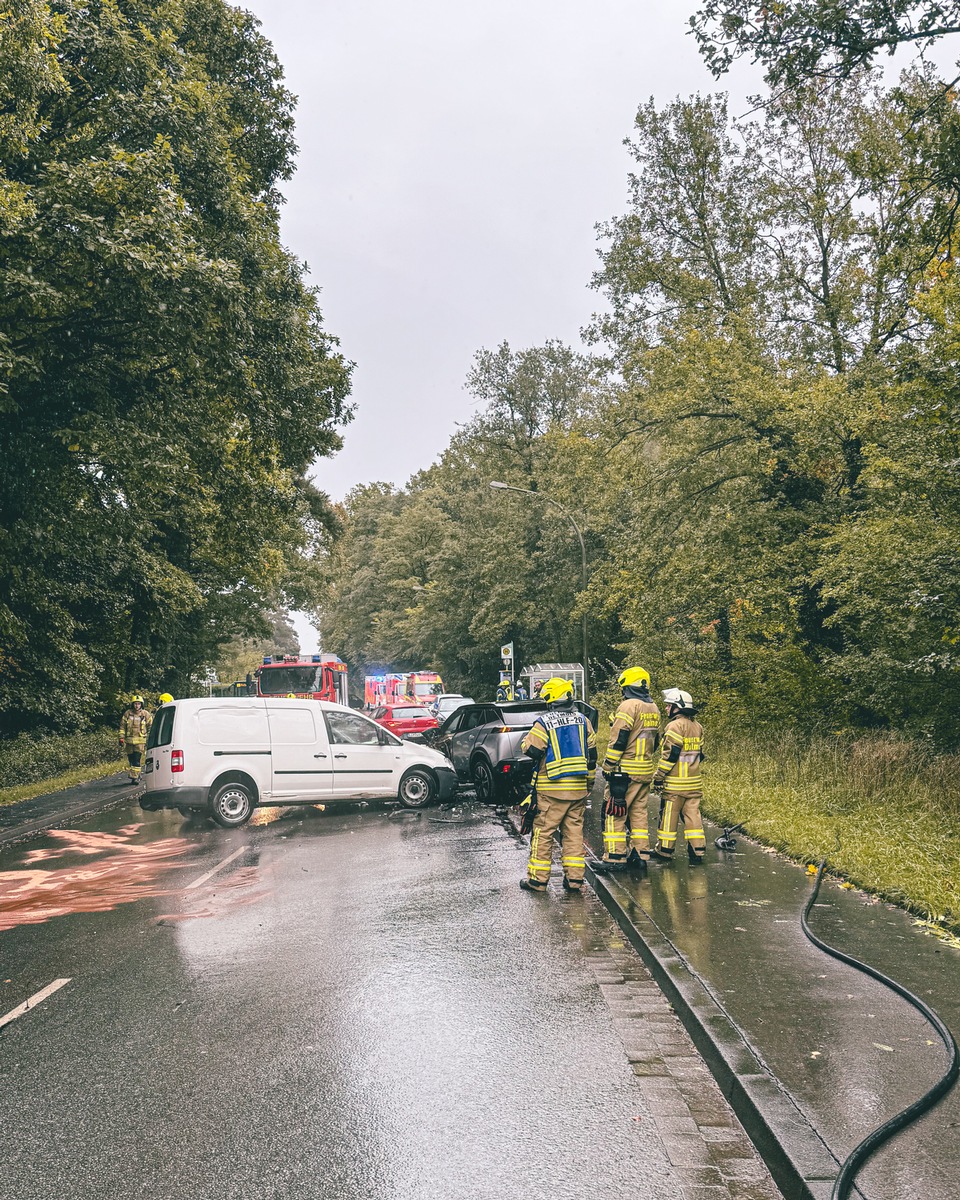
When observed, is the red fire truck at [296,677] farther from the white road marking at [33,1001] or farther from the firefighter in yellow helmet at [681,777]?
the white road marking at [33,1001]

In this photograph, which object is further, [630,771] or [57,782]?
[57,782]

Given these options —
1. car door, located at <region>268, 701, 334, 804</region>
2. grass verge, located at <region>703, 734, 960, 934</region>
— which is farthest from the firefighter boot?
car door, located at <region>268, 701, 334, 804</region>

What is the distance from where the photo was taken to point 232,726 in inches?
551

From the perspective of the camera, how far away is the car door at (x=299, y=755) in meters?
14.2

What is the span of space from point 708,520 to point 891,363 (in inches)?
178

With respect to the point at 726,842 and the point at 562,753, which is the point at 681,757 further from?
the point at 562,753

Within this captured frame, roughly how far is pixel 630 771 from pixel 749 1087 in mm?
5377

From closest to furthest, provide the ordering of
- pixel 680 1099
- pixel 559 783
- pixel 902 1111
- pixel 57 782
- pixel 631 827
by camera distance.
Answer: pixel 902 1111
pixel 680 1099
pixel 559 783
pixel 631 827
pixel 57 782

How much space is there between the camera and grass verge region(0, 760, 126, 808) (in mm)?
18469

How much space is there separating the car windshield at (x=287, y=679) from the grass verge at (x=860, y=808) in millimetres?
15688

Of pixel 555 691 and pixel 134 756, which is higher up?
pixel 555 691

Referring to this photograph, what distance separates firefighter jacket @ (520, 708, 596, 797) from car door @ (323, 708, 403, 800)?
6.41 m

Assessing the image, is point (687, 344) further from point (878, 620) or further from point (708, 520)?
point (878, 620)

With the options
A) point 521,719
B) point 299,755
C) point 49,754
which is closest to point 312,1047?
point 299,755
